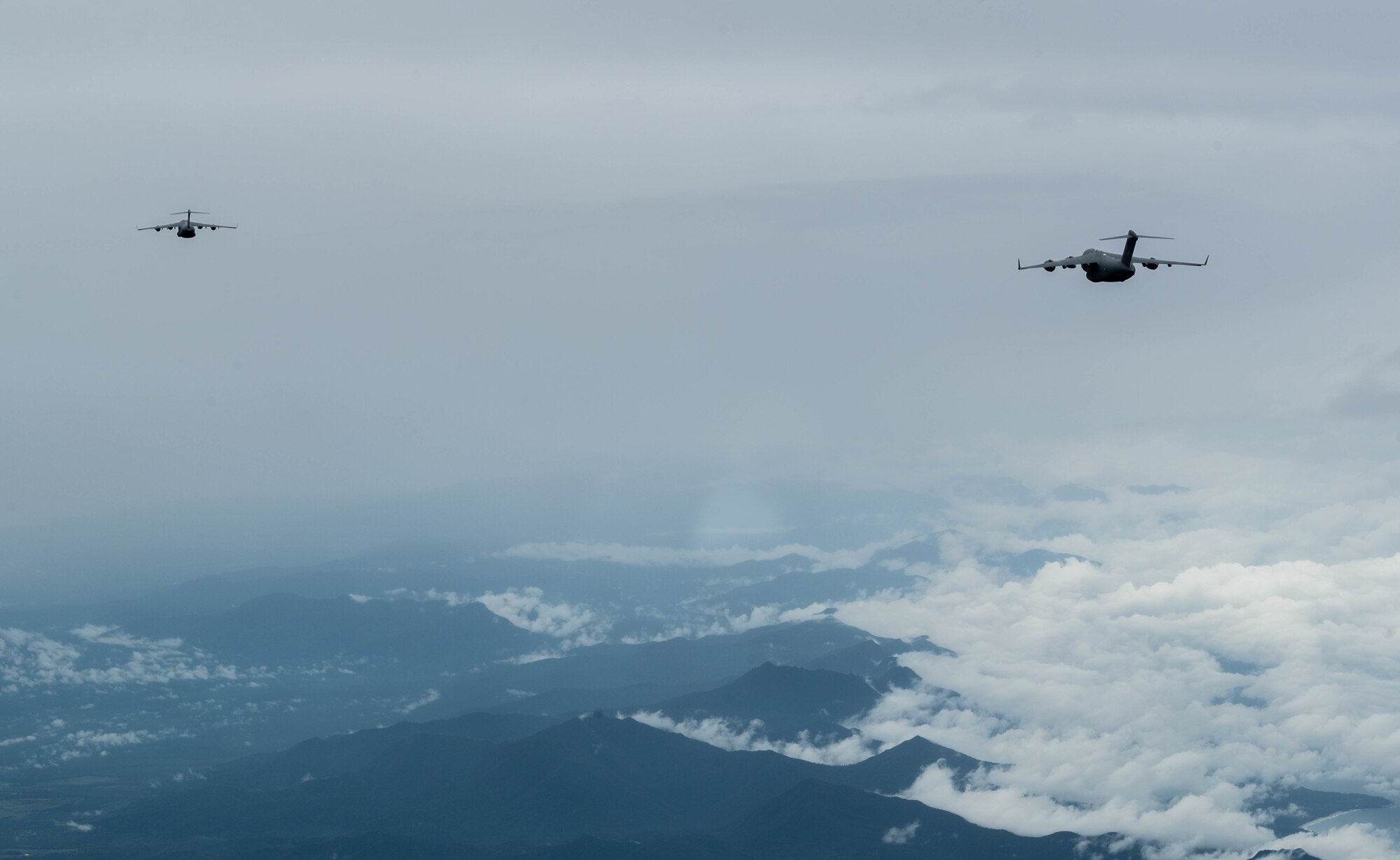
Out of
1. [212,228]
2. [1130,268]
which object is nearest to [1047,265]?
[1130,268]

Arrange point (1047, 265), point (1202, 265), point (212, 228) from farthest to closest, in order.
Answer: point (212, 228), point (1047, 265), point (1202, 265)

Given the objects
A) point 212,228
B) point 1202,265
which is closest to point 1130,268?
point 1202,265

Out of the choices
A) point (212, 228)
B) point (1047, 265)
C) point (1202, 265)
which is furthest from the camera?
point (212, 228)

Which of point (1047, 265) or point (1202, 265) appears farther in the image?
point (1047, 265)

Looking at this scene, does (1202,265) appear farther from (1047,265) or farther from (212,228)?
(212,228)

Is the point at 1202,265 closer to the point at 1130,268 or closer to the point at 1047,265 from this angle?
the point at 1130,268

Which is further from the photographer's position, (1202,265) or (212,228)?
(212,228)

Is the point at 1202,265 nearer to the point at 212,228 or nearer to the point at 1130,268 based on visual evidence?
the point at 1130,268
